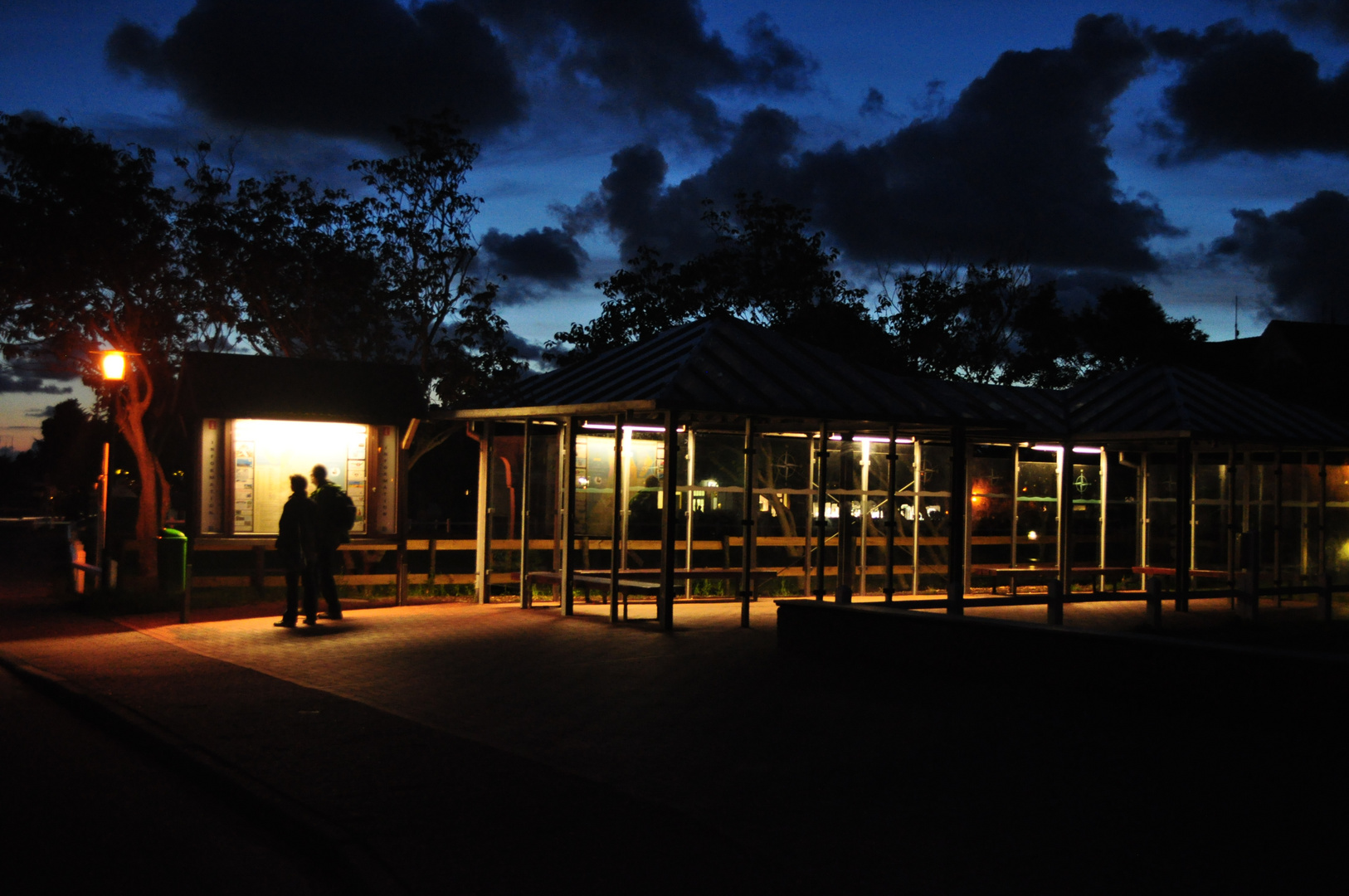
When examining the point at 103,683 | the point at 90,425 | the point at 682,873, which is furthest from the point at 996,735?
the point at 90,425

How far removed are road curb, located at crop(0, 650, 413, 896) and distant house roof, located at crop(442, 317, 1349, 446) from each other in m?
6.54

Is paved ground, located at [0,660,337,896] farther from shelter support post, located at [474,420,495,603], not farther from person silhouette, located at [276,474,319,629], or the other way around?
shelter support post, located at [474,420,495,603]

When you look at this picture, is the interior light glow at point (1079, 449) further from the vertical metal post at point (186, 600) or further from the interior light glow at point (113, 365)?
the interior light glow at point (113, 365)

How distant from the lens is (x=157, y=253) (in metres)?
23.2

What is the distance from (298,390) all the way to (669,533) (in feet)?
20.5

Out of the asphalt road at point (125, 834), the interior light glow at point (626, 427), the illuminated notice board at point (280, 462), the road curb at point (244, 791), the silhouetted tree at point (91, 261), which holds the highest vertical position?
the silhouetted tree at point (91, 261)

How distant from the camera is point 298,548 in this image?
46.8 feet

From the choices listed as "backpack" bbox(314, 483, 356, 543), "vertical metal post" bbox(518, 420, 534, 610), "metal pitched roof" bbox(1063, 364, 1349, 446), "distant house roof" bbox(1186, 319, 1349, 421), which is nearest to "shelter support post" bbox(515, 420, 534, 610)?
"vertical metal post" bbox(518, 420, 534, 610)

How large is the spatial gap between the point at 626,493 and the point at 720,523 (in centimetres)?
198

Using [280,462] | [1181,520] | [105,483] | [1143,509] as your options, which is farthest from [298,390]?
[1143,509]

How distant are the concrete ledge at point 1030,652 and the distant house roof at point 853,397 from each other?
127 inches

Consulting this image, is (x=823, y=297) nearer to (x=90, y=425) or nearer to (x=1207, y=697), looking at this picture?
(x=1207, y=697)

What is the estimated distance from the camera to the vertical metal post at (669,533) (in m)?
14.1

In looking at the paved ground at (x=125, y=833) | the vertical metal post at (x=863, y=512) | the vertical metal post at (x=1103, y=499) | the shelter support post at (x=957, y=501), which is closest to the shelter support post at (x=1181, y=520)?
the vertical metal post at (x=1103, y=499)
